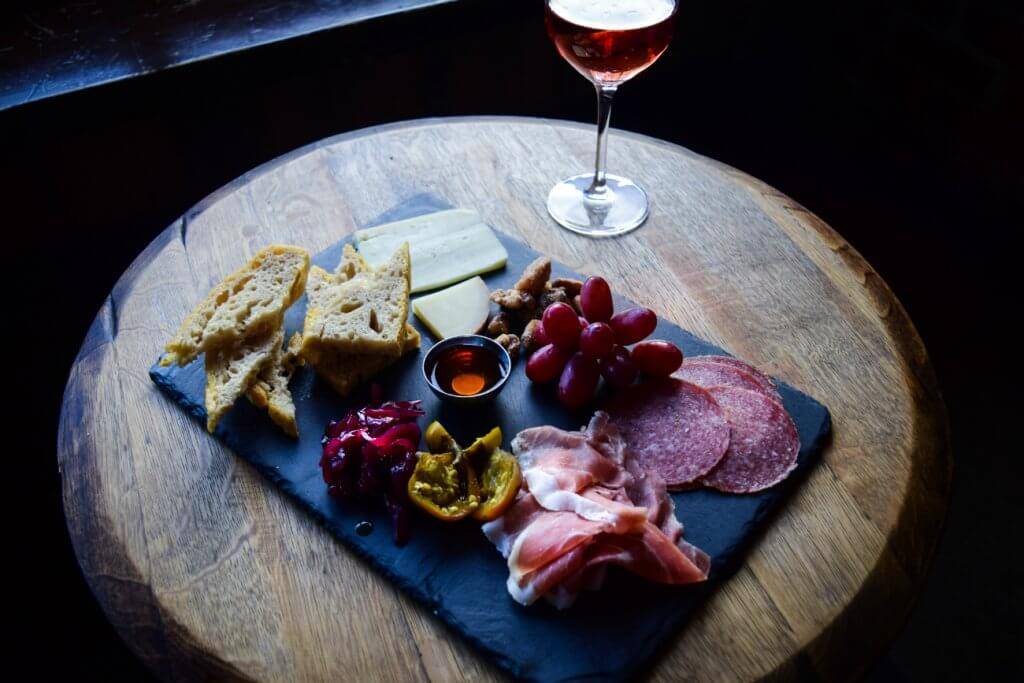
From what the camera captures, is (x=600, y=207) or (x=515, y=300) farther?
(x=600, y=207)

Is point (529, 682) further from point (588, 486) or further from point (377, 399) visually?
point (377, 399)

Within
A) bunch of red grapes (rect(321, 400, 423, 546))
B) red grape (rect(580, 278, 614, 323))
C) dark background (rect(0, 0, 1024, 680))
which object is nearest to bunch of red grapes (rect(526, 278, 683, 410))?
red grape (rect(580, 278, 614, 323))

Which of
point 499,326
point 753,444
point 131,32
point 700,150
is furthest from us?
point 700,150

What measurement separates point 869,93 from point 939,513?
107 inches

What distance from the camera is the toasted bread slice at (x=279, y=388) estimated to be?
1208 millimetres

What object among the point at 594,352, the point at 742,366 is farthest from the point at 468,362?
the point at 742,366

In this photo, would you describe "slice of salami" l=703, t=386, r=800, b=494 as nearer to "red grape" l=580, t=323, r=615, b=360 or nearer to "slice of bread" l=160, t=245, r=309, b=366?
"red grape" l=580, t=323, r=615, b=360

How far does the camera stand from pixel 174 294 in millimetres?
1452

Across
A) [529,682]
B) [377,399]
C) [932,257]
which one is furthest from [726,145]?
[529,682]

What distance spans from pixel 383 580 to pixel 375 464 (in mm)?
160

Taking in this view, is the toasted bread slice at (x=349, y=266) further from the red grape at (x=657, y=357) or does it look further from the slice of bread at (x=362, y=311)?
the red grape at (x=657, y=357)

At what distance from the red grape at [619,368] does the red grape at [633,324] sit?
28 millimetres

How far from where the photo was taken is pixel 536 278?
139 centimetres

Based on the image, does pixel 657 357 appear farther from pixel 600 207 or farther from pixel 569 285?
pixel 600 207
